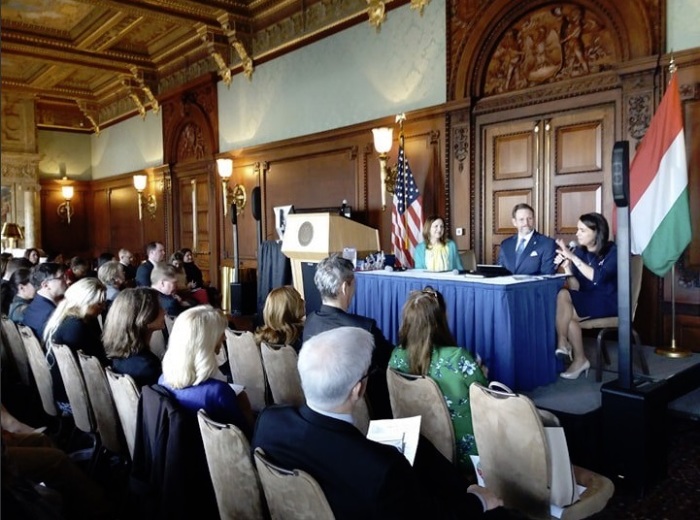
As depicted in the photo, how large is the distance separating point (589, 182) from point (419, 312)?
3.61 m

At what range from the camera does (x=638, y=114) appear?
512 cm

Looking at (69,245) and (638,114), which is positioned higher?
(638,114)

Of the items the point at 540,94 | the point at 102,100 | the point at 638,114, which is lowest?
the point at 638,114

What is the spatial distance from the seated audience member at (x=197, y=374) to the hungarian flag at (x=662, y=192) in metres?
3.56

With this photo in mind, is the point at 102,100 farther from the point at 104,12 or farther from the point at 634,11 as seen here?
the point at 634,11

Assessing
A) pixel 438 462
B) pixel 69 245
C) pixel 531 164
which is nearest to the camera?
pixel 438 462

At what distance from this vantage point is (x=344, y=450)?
1564mm

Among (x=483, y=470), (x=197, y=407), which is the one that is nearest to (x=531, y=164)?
(x=483, y=470)

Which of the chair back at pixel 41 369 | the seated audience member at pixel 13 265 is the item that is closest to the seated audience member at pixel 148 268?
the seated audience member at pixel 13 265

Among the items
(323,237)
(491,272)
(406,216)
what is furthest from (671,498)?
(406,216)

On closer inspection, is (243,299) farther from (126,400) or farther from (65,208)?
(65,208)

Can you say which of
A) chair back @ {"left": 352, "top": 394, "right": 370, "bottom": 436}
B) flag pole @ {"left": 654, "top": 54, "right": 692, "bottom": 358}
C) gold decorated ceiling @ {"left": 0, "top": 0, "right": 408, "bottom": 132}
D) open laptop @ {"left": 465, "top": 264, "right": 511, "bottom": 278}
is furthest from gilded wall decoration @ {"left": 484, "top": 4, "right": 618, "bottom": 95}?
chair back @ {"left": 352, "top": 394, "right": 370, "bottom": 436}

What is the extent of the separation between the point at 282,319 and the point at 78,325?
1.23 meters

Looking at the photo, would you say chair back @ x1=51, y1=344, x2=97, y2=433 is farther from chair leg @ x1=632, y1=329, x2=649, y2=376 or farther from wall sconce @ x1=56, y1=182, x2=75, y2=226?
wall sconce @ x1=56, y1=182, x2=75, y2=226
